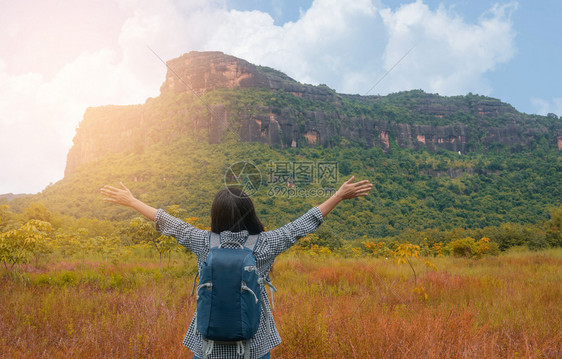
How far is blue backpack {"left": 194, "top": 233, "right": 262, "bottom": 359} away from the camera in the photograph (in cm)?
145

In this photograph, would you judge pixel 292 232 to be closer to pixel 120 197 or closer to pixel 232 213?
pixel 232 213

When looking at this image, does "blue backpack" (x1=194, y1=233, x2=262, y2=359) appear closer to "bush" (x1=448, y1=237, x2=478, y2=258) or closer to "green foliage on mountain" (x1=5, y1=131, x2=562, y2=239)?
"green foliage on mountain" (x1=5, y1=131, x2=562, y2=239)

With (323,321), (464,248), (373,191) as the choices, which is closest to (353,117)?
(464,248)

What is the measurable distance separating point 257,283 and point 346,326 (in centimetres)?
212

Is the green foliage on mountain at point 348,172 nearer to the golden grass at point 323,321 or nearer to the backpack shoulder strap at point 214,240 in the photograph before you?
the backpack shoulder strap at point 214,240

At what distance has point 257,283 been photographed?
1546 mm

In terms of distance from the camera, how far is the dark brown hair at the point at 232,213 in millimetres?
1666

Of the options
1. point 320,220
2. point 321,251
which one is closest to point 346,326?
point 320,220

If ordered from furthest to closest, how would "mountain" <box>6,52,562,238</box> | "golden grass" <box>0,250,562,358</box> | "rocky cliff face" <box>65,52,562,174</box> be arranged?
"rocky cliff face" <box>65,52,562,174</box> → "mountain" <box>6,52,562,238</box> → "golden grass" <box>0,250,562,358</box>

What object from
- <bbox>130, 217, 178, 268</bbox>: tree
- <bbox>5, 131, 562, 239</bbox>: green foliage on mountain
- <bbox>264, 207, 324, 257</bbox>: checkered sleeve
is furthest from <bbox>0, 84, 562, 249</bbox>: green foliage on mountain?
<bbox>264, 207, 324, 257</bbox>: checkered sleeve

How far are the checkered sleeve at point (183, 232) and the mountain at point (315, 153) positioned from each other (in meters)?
0.92

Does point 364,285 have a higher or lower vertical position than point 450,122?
lower

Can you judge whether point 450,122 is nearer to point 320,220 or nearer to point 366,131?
point 366,131

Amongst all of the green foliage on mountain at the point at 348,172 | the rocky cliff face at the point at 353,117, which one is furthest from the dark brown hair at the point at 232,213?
the rocky cliff face at the point at 353,117
